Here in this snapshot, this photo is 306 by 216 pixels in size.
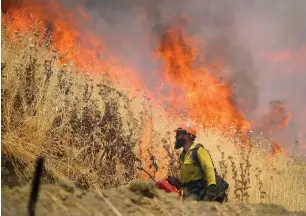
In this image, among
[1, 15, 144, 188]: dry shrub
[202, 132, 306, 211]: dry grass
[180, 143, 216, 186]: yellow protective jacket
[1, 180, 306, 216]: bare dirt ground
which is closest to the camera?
[1, 180, 306, 216]: bare dirt ground

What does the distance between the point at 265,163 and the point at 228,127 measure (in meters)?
1.04

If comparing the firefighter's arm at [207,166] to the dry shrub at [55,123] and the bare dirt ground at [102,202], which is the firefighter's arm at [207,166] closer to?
the dry shrub at [55,123]

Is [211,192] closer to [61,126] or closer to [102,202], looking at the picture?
[61,126]

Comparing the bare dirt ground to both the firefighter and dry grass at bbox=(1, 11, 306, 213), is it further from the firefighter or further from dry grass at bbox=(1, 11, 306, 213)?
the firefighter

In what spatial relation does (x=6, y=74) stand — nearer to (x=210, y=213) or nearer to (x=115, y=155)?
(x=115, y=155)

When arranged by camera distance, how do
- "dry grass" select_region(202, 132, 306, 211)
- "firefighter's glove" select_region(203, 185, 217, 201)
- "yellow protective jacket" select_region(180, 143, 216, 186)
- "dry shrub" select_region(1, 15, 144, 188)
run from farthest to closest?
"dry grass" select_region(202, 132, 306, 211) < "yellow protective jacket" select_region(180, 143, 216, 186) < "firefighter's glove" select_region(203, 185, 217, 201) < "dry shrub" select_region(1, 15, 144, 188)

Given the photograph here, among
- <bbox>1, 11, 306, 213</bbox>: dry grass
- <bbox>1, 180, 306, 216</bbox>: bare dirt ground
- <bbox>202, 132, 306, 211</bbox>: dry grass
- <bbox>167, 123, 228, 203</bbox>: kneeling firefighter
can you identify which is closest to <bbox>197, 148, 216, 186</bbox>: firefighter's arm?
<bbox>167, 123, 228, 203</bbox>: kneeling firefighter

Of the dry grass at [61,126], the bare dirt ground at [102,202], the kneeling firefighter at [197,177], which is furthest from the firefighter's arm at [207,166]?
the bare dirt ground at [102,202]

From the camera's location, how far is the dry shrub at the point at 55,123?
295 centimetres

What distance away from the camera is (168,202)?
8.84 feet

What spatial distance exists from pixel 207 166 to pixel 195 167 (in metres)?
0.15

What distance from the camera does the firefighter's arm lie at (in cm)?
396

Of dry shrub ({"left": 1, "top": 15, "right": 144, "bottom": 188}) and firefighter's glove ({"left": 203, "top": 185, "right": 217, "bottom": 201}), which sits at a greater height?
dry shrub ({"left": 1, "top": 15, "right": 144, "bottom": 188})

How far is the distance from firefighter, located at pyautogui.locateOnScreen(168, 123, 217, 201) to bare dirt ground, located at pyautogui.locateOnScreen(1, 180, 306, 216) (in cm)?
93
